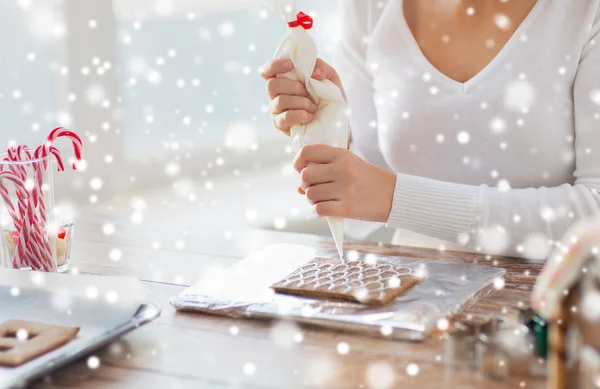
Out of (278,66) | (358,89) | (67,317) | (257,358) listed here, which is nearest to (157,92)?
(358,89)

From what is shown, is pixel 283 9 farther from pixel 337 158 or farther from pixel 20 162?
pixel 20 162

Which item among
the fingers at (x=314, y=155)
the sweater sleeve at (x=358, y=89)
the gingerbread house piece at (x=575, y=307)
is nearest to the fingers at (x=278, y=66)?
the fingers at (x=314, y=155)

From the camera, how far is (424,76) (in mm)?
1439

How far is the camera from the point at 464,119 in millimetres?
1400

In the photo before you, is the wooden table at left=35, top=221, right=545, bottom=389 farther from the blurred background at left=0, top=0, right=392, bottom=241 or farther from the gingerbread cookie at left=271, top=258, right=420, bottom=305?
the blurred background at left=0, top=0, right=392, bottom=241

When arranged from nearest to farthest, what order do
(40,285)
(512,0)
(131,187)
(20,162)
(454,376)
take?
(454,376)
(40,285)
(20,162)
(512,0)
(131,187)

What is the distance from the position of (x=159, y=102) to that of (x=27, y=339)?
83.4 inches

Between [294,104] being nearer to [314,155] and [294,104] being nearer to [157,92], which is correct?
[314,155]

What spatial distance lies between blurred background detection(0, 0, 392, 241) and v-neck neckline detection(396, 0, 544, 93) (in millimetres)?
1223

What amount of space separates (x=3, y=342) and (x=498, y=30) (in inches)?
40.6

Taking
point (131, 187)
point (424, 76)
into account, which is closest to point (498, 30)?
point (424, 76)

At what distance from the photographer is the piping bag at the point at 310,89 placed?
3.56ft

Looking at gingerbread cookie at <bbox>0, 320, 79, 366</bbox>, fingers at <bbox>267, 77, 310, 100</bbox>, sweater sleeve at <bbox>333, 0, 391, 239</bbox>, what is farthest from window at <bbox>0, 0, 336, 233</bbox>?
gingerbread cookie at <bbox>0, 320, 79, 366</bbox>

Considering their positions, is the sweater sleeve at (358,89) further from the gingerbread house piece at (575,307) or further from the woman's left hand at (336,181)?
the gingerbread house piece at (575,307)
